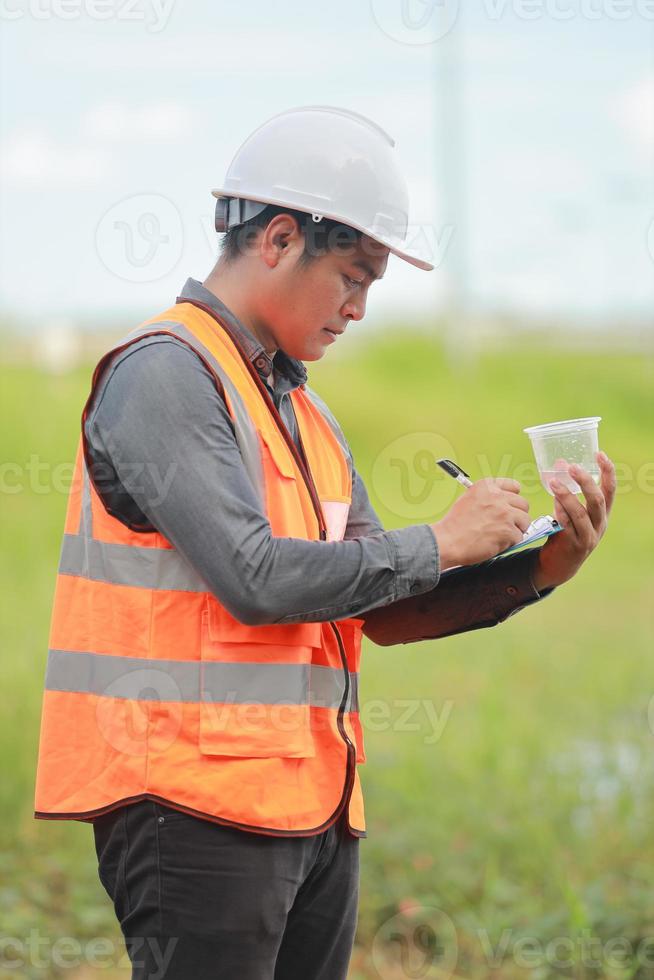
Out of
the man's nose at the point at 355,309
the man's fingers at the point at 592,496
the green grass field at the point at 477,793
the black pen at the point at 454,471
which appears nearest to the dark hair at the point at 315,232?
the man's nose at the point at 355,309

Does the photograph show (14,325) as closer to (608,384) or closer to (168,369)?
(608,384)

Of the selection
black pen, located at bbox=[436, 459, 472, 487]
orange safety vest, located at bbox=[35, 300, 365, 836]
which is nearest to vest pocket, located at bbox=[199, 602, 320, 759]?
orange safety vest, located at bbox=[35, 300, 365, 836]

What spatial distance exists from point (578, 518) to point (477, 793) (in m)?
2.71

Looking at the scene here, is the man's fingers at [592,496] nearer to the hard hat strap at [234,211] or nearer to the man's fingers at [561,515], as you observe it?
the man's fingers at [561,515]

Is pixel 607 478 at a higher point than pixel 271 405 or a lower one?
lower

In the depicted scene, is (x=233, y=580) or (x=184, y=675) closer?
(x=233, y=580)

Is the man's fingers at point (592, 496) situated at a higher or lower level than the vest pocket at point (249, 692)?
higher

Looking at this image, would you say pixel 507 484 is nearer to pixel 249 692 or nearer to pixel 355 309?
pixel 355 309

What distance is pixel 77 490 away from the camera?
6.82 ft

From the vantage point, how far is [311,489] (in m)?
2.12

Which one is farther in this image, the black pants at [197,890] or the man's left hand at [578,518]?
the man's left hand at [578,518]

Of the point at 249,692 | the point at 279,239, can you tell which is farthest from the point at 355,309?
the point at 249,692

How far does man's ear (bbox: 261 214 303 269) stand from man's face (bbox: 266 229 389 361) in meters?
0.01

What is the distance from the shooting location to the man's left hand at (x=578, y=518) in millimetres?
2123
